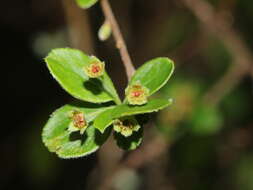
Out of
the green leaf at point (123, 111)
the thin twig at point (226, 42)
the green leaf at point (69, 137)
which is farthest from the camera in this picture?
the thin twig at point (226, 42)

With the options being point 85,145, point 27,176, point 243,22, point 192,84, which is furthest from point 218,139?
point 85,145

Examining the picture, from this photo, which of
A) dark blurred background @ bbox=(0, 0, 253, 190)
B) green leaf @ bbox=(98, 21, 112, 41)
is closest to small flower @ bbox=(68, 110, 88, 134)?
green leaf @ bbox=(98, 21, 112, 41)

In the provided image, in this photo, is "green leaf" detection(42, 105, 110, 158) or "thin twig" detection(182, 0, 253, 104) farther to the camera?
"thin twig" detection(182, 0, 253, 104)

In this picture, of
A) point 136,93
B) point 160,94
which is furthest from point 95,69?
point 160,94

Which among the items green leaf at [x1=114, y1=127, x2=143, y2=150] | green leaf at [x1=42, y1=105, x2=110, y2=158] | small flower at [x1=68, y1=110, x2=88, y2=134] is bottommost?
green leaf at [x1=114, y1=127, x2=143, y2=150]

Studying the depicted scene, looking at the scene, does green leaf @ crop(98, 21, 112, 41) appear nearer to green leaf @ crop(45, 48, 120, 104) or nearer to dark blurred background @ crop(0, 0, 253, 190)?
green leaf @ crop(45, 48, 120, 104)

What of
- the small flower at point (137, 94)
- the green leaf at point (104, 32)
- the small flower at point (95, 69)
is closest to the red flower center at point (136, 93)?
the small flower at point (137, 94)

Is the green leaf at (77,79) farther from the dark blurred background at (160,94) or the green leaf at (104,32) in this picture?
the dark blurred background at (160,94)
